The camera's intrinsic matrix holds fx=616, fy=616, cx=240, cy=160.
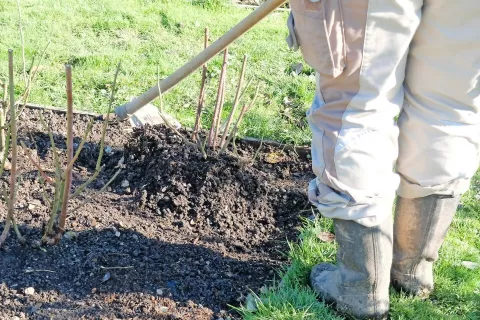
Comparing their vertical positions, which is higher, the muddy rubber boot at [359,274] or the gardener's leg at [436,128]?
the gardener's leg at [436,128]

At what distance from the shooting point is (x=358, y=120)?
2129mm

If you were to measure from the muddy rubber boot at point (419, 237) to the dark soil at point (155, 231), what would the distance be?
57 cm

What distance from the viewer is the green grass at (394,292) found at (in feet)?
8.36

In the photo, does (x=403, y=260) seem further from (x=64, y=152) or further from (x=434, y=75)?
(x=64, y=152)

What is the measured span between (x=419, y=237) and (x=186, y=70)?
1.37 m

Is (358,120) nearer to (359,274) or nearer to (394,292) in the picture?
(359,274)

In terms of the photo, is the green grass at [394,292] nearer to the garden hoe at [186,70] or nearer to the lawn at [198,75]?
the lawn at [198,75]

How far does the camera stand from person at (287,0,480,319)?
2006 mm

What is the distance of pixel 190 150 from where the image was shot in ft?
10.9

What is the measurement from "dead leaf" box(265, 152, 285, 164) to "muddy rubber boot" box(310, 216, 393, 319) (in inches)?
44.2

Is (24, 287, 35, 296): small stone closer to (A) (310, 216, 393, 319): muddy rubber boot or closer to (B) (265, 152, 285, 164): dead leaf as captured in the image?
(A) (310, 216, 393, 319): muddy rubber boot

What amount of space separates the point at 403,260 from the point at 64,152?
1990 mm

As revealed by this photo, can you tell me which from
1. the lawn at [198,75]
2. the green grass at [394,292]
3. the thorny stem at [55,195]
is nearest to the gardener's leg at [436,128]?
the green grass at [394,292]

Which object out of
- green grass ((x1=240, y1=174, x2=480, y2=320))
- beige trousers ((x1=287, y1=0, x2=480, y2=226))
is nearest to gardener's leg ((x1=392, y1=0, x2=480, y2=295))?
beige trousers ((x1=287, y1=0, x2=480, y2=226))
